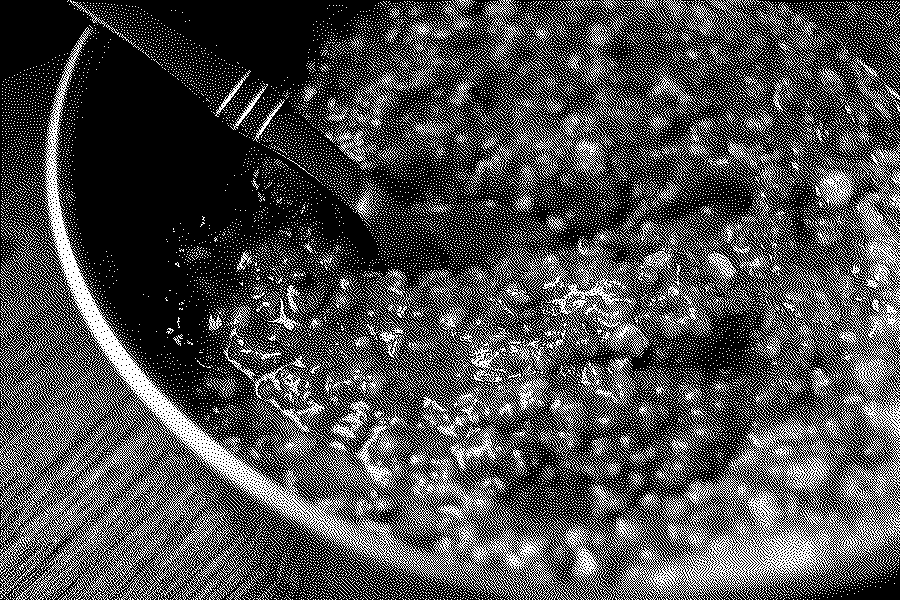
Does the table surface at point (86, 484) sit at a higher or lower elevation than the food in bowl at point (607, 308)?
Answer: lower

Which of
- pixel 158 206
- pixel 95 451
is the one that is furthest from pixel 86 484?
pixel 158 206

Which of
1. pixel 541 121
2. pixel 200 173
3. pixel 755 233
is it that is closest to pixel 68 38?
pixel 200 173

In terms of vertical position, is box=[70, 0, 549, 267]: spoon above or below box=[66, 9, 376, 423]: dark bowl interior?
above

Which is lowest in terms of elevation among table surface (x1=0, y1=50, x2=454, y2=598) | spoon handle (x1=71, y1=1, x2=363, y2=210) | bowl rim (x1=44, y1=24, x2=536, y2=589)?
table surface (x1=0, y1=50, x2=454, y2=598)

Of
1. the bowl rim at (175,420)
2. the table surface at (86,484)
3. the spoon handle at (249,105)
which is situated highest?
the spoon handle at (249,105)

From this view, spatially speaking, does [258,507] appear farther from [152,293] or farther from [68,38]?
[68,38]
